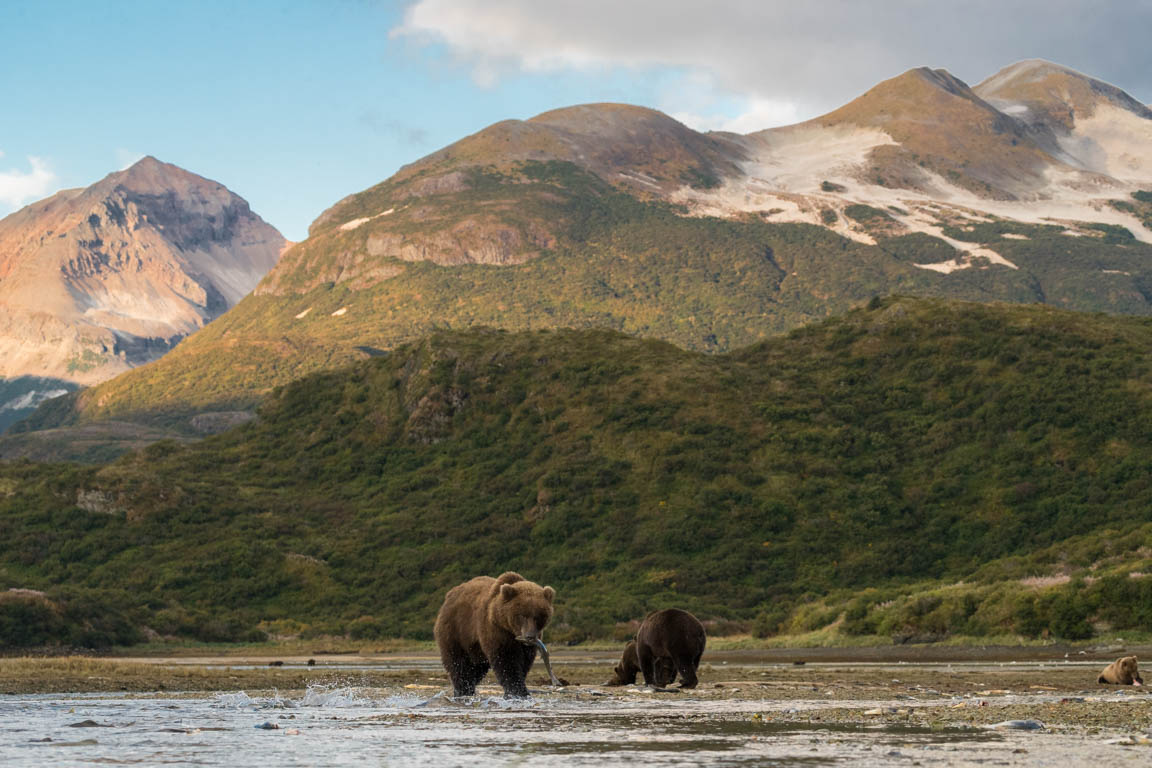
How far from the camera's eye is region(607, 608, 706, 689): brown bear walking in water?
2348 centimetres

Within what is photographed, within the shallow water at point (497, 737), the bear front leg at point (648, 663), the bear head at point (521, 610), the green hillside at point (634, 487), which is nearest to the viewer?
the shallow water at point (497, 737)

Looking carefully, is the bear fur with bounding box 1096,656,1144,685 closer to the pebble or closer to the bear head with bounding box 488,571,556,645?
the pebble

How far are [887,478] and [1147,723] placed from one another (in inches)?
2700

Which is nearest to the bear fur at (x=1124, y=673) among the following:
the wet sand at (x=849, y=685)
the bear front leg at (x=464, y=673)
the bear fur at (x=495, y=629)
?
the wet sand at (x=849, y=685)

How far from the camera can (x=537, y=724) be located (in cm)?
1561

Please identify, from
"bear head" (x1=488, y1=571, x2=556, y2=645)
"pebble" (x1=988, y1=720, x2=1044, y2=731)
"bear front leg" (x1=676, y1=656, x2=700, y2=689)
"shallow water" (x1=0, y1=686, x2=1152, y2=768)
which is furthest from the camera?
"bear front leg" (x1=676, y1=656, x2=700, y2=689)

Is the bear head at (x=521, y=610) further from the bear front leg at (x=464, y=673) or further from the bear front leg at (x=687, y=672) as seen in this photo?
→ the bear front leg at (x=687, y=672)

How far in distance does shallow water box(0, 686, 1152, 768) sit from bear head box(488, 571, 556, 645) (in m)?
1.14

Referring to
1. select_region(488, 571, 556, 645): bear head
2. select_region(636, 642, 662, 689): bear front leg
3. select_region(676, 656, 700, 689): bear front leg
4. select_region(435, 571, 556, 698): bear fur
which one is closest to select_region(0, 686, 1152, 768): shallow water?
select_region(435, 571, 556, 698): bear fur

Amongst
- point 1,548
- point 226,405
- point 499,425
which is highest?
point 226,405

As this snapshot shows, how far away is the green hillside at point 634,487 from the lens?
226ft

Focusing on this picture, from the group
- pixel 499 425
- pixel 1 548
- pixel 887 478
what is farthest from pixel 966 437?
pixel 1 548

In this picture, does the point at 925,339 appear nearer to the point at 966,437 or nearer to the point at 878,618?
the point at 966,437

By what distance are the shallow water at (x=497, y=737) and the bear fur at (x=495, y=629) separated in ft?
2.16
